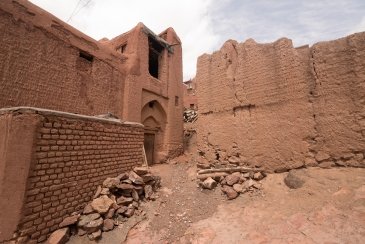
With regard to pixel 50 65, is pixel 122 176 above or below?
below

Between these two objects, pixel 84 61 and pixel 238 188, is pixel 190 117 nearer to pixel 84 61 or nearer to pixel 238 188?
pixel 84 61

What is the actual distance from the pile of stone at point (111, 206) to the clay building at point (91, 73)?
390 centimetres

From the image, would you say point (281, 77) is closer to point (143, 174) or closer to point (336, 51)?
point (336, 51)

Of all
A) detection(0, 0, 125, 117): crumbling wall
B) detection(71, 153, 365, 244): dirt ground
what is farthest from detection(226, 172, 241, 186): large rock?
detection(0, 0, 125, 117): crumbling wall

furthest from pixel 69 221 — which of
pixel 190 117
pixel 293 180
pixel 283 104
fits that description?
pixel 190 117

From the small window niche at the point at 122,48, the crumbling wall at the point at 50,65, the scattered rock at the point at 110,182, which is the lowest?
the scattered rock at the point at 110,182

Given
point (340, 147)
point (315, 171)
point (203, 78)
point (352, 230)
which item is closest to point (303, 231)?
point (352, 230)

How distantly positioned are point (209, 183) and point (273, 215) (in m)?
1.62

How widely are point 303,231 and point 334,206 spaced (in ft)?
2.33

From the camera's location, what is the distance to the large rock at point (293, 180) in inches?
156

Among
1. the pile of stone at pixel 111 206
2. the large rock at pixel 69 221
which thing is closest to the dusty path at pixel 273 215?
the pile of stone at pixel 111 206

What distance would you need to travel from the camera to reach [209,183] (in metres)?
4.84

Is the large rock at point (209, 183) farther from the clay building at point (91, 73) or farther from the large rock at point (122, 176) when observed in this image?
the clay building at point (91, 73)

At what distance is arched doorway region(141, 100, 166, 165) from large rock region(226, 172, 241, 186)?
6.90 metres
